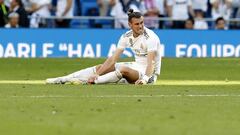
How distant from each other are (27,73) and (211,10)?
1111cm

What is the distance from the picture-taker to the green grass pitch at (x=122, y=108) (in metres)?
11.9

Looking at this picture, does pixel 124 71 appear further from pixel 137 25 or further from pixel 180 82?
pixel 180 82

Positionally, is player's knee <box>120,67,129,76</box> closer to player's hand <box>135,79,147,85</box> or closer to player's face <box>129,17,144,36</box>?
player's hand <box>135,79,147,85</box>

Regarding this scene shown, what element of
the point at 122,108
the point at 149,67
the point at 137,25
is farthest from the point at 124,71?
the point at 122,108

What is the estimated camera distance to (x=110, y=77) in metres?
19.8

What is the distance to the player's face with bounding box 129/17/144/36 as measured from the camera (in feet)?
62.8

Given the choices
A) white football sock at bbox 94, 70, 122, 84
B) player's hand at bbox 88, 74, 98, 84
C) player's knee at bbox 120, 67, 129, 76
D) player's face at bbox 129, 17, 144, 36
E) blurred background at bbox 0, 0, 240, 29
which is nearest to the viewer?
player's face at bbox 129, 17, 144, 36

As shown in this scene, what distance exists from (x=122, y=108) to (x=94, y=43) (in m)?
17.8

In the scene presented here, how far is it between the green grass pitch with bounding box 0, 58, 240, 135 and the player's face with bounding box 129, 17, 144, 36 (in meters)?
1.07

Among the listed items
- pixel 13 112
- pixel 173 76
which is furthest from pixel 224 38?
pixel 13 112

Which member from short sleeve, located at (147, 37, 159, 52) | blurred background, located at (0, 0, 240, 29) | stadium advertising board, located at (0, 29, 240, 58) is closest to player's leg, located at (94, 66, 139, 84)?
short sleeve, located at (147, 37, 159, 52)

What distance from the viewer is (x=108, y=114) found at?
1358 centimetres

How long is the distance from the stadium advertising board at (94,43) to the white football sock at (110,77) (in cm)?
1155

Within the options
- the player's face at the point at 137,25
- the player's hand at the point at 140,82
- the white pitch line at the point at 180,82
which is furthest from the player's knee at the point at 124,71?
the white pitch line at the point at 180,82
